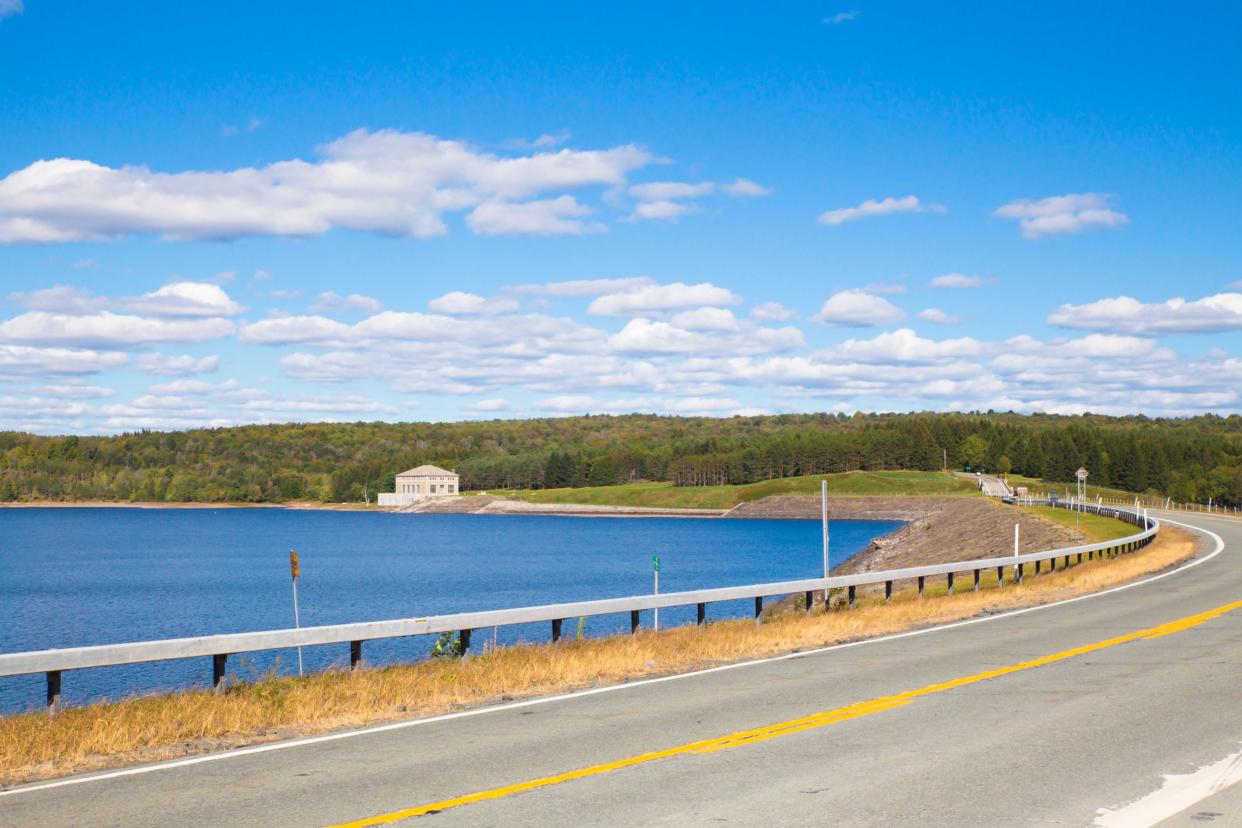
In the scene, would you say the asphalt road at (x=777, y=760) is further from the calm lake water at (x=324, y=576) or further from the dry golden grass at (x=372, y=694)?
the calm lake water at (x=324, y=576)

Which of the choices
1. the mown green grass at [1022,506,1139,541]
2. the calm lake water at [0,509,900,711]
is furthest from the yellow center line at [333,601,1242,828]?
the mown green grass at [1022,506,1139,541]

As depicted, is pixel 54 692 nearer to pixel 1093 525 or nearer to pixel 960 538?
pixel 1093 525

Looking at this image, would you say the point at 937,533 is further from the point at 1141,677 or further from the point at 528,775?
the point at 528,775

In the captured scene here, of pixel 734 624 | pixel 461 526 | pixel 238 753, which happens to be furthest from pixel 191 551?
pixel 238 753

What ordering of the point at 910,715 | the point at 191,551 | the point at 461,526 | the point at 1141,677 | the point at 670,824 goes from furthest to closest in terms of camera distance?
the point at 461,526 → the point at 191,551 → the point at 1141,677 → the point at 910,715 → the point at 670,824

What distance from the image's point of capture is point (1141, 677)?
48.1 feet

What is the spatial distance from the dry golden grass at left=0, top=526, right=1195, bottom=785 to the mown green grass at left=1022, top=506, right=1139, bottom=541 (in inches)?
1651

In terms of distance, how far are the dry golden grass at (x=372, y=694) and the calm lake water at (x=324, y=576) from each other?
2.91 m

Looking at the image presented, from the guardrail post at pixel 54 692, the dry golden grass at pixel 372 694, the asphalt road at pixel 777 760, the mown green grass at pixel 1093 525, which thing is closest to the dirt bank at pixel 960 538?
the mown green grass at pixel 1093 525

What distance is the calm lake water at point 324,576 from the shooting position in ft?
128

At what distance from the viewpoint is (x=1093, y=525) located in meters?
69.3

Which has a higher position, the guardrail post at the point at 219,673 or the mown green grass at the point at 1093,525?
the guardrail post at the point at 219,673

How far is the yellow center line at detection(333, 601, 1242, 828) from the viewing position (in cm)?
852

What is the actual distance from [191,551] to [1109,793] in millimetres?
109799
